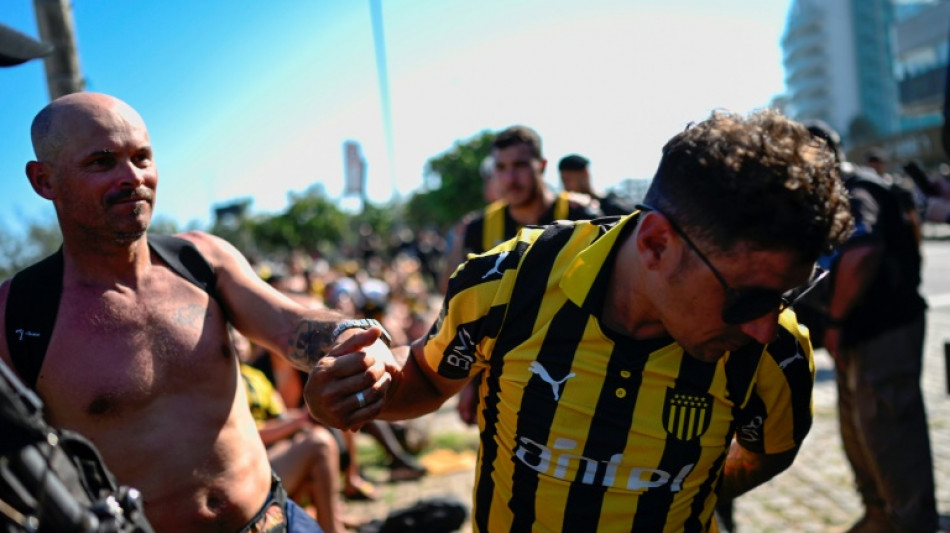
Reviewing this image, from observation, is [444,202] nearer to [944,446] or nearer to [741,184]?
[944,446]

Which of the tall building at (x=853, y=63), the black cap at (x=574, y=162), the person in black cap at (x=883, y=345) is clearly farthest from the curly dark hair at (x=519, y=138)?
the tall building at (x=853, y=63)

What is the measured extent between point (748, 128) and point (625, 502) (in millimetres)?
1007

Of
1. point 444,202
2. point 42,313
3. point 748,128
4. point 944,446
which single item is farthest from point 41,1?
point 444,202

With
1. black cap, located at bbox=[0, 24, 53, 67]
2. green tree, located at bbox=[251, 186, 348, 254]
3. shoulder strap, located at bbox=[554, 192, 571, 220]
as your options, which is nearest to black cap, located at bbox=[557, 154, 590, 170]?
shoulder strap, located at bbox=[554, 192, 571, 220]

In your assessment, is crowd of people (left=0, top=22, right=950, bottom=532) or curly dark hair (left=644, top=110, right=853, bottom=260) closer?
curly dark hair (left=644, top=110, right=853, bottom=260)

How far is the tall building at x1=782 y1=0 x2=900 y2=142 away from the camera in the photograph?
302ft

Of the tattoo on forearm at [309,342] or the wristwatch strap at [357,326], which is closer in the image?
the wristwatch strap at [357,326]

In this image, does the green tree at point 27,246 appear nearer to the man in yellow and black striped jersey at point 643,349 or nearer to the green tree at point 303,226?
the man in yellow and black striped jersey at point 643,349

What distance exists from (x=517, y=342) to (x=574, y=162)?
13.0ft

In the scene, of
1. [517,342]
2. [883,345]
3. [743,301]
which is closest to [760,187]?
[743,301]

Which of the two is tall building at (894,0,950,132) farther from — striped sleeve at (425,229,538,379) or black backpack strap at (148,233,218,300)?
black backpack strap at (148,233,218,300)

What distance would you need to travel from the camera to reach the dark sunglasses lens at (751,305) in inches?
61.3

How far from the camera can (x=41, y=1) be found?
12.8 ft

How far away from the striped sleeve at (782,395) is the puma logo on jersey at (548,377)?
503 mm
